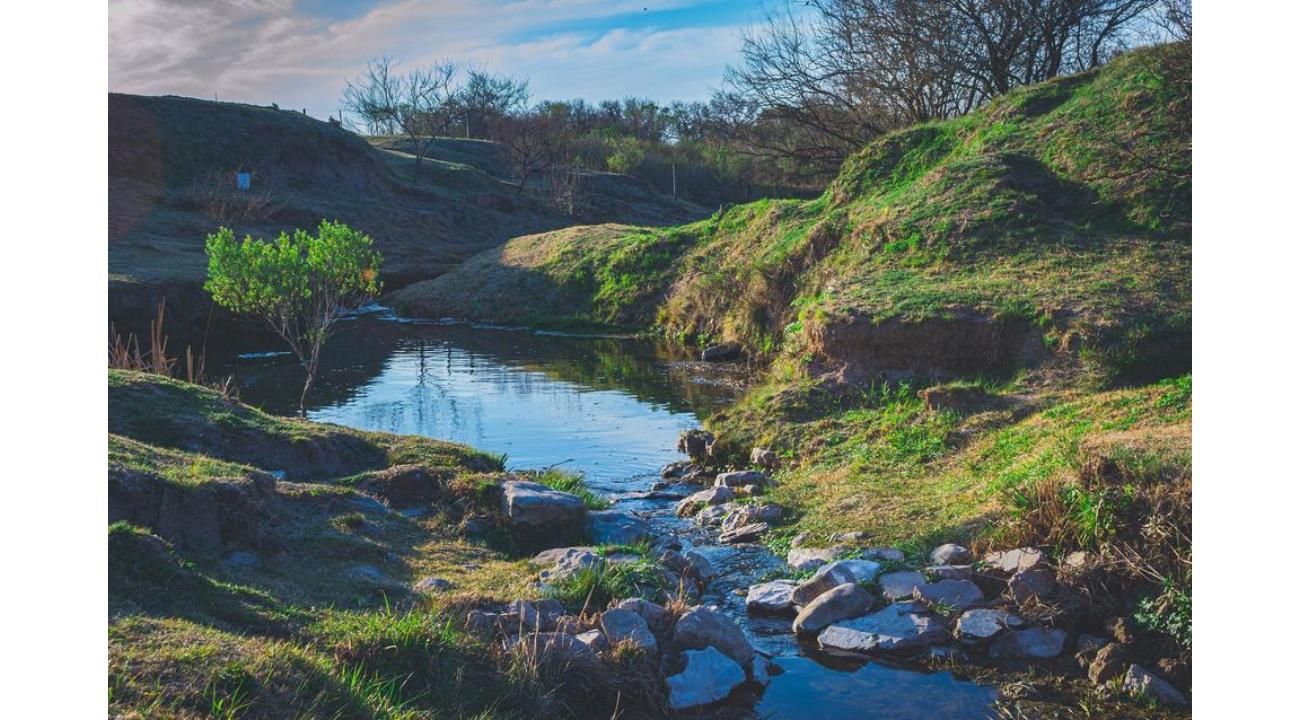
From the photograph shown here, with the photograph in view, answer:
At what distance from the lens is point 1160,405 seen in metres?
11.0

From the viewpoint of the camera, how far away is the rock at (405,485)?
1050 centimetres

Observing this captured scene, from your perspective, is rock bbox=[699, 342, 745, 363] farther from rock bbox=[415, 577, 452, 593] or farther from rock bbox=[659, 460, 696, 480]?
rock bbox=[415, 577, 452, 593]

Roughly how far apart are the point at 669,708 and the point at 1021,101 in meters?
22.0

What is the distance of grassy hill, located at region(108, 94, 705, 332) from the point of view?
41.2 metres

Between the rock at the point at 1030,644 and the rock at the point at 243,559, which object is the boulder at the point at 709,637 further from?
the rock at the point at 243,559

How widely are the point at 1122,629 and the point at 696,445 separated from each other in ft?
25.8

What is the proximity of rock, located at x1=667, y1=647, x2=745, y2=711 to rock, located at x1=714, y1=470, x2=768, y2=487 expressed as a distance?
5.23m

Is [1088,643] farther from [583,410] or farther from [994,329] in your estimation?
[583,410]

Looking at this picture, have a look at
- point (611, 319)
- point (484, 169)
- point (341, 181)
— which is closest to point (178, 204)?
point (341, 181)

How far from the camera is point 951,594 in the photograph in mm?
8211

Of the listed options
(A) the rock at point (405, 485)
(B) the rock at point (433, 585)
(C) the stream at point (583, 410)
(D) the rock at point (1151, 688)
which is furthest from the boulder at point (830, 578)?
(A) the rock at point (405, 485)

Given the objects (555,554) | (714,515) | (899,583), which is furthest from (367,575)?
(714,515)

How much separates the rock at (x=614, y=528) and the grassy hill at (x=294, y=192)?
25302 millimetres

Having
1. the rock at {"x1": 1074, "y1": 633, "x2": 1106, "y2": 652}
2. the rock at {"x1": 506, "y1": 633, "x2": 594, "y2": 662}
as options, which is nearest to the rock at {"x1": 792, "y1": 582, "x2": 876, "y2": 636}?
the rock at {"x1": 1074, "y1": 633, "x2": 1106, "y2": 652}
